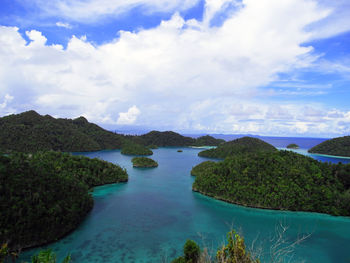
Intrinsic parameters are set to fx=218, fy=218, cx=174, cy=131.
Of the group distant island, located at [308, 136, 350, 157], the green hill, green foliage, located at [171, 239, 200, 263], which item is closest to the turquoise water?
green foliage, located at [171, 239, 200, 263]

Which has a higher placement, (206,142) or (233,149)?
(206,142)

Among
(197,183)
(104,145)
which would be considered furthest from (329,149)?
(104,145)

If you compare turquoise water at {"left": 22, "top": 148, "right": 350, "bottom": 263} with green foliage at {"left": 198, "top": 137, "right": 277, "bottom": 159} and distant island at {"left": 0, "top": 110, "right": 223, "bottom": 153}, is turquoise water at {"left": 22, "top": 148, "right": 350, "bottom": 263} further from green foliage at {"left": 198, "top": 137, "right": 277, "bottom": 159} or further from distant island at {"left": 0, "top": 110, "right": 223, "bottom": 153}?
green foliage at {"left": 198, "top": 137, "right": 277, "bottom": 159}

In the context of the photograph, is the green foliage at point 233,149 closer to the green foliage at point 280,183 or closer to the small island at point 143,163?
the small island at point 143,163

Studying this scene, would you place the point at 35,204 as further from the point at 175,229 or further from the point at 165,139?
the point at 165,139

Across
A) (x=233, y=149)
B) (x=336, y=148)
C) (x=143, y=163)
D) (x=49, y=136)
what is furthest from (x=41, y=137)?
(x=336, y=148)

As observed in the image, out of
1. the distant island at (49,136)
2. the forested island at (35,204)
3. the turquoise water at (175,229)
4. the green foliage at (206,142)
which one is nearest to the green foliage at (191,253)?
the turquoise water at (175,229)
